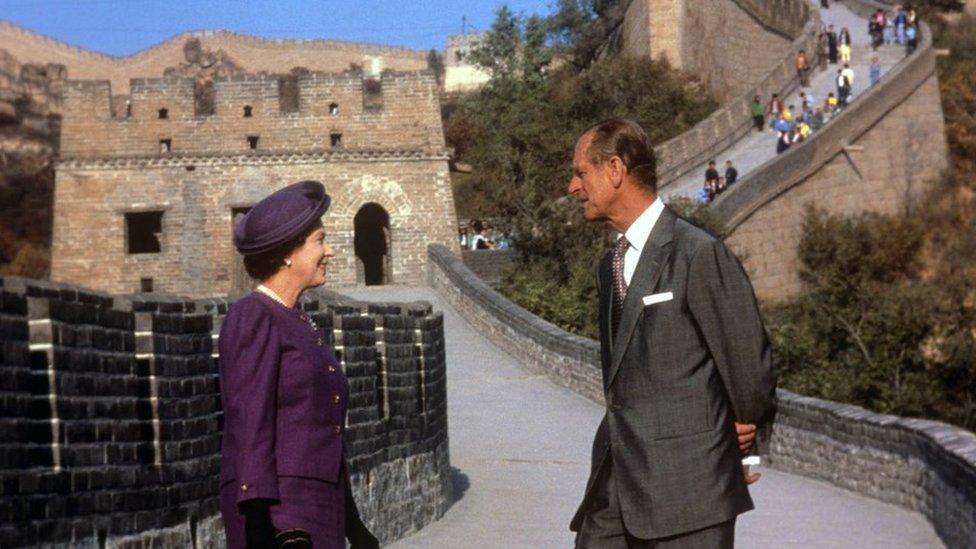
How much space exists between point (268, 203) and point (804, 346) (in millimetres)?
28481

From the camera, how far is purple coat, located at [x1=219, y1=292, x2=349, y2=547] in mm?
5559

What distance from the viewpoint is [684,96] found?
58812mm

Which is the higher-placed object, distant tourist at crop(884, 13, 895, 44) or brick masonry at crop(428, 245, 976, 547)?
distant tourist at crop(884, 13, 895, 44)

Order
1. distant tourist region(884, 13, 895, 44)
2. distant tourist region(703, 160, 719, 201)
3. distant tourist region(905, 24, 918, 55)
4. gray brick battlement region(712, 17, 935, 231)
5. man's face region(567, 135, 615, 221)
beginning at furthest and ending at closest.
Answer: distant tourist region(884, 13, 895, 44), distant tourist region(905, 24, 918, 55), gray brick battlement region(712, 17, 935, 231), distant tourist region(703, 160, 719, 201), man's face region(567, 135, 615, 221)

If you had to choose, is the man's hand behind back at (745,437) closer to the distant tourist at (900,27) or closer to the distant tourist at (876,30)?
the distant tourist at (876,30)

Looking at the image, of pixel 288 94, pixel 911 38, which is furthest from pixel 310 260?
pixel 911 38

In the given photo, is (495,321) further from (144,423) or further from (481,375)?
(144,423)

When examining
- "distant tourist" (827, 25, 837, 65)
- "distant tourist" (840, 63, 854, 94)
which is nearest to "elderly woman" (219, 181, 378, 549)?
"distant tourist" (840, 63, 854, 94)

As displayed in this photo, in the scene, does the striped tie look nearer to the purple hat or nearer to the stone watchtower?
the purple hat

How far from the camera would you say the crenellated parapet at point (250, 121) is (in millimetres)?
41281

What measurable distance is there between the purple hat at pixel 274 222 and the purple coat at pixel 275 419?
172 millimetres

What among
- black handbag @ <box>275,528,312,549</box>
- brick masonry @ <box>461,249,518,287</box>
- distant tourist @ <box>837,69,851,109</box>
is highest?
distant tourist @ <box>837,69,851,109</box>

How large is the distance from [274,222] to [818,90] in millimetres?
45825

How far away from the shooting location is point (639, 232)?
637cm
